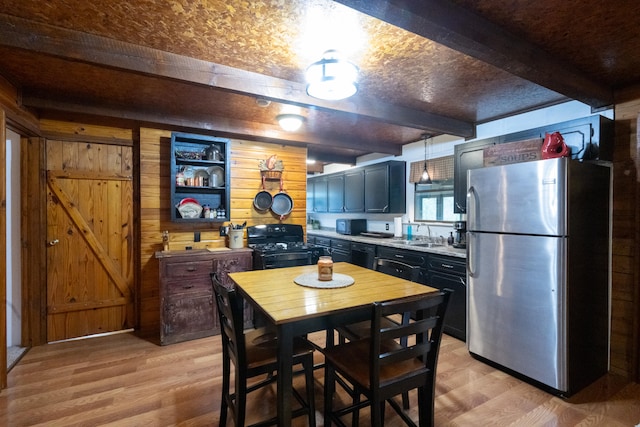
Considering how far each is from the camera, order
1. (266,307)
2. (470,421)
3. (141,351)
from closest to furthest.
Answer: (266,307) → (470,421) → (141,351)

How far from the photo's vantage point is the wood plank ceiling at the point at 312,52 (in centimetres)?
151

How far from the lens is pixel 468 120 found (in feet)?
11.2

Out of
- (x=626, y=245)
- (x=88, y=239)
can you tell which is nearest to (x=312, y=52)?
(x=626, y=245)

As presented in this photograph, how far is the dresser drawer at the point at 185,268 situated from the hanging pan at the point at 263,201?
981 millimetres

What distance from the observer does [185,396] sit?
2.14 meters

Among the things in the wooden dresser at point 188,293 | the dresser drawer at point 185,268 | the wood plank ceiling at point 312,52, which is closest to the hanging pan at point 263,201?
the wooden dresser at point 188,293

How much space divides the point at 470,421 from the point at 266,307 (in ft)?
5.02

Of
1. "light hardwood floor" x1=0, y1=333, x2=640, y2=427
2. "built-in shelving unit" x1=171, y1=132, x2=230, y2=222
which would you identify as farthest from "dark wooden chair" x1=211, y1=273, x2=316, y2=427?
"built-in shelving unit" x1=171, y1=132, x2=230, y2=222

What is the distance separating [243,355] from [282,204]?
2608 mm


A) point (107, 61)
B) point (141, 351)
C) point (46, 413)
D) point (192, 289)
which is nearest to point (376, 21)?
point (107, 61)

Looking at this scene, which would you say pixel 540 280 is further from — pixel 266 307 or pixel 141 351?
pixel 141 351

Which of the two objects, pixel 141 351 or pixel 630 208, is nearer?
pixel 630 208

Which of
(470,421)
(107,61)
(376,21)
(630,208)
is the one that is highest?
(376,21)

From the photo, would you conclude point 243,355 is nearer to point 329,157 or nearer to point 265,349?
point 265,349
